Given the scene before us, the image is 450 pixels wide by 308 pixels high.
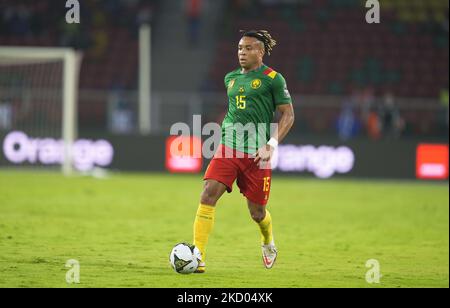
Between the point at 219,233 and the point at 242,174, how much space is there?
14.2 feet

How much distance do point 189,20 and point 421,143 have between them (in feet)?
38.3

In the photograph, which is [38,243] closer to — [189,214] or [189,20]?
[189,214]

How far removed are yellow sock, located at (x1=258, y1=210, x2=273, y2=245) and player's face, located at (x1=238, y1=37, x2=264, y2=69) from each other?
1716 millimetres

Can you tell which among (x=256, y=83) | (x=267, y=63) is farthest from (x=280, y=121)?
(x=267, y=63)

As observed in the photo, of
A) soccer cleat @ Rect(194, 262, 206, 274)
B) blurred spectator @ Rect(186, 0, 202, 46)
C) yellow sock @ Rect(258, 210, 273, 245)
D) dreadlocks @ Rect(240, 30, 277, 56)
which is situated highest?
blurred spectator @ Rect(186, 0, 202, 46)

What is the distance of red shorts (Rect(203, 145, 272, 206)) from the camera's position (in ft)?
31.4

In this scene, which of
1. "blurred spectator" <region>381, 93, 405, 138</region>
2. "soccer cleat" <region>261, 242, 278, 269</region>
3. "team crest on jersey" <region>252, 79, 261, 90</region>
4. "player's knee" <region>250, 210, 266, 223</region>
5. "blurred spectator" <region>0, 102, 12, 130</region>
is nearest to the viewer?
"team crest on jersey" <region>252, 79, 261, 90</region>

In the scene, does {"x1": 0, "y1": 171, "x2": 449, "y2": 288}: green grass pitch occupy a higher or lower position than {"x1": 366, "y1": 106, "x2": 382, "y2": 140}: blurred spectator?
lower

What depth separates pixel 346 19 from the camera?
105 ft

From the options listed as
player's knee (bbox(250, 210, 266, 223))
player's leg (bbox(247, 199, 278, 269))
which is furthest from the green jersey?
player's leg (bbox(247, 199, 278, 269))

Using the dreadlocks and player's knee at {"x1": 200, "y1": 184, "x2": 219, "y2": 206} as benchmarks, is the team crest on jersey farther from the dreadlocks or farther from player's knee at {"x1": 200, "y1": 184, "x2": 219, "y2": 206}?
player's knee at {"x1": 200, "y1": 184, "x2": 219, "y2": 206}

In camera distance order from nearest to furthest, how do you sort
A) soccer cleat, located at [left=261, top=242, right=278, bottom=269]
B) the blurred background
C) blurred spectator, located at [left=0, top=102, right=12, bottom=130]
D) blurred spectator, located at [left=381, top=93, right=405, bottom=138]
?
soccer cleat, located at [left=261, top=242, right=278, bottom=269] < blurred spectator, located at [left=0, top=102, right=12, bottom=130] < the blurred background < blurred spectator, located at [left=381, top=93, right=405, bottom=138]
